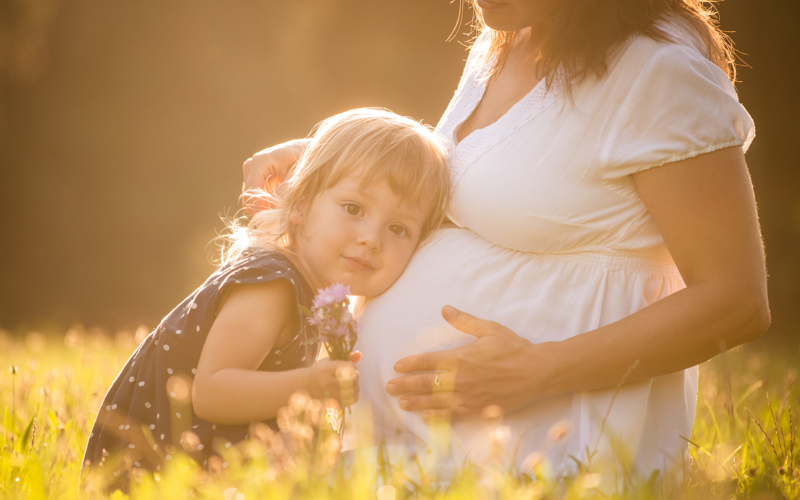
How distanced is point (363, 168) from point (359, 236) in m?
0.21

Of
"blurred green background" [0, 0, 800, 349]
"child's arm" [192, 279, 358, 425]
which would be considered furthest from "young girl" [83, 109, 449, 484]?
"blurred green background" [0, 0, 800, 349]

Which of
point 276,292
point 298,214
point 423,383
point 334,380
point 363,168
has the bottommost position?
point 423,383

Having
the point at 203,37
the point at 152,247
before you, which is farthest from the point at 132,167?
the point at 203,37

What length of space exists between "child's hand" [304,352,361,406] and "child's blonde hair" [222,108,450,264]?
1.82ft

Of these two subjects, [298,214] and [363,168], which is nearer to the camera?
[363,168]

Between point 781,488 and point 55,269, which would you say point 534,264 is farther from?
point 55,269

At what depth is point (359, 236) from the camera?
188cm

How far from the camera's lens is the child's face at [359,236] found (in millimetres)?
1893

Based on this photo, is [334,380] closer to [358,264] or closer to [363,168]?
[358,264]

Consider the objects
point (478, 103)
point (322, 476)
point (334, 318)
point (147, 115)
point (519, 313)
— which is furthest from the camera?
point (147, 115)

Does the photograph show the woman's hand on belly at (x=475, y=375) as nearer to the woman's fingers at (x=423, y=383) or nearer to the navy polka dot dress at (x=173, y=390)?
the woman's fingers at (x=423, y=383)

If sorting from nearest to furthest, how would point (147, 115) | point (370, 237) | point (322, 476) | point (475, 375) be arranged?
point (322, 476)
point (475, 375)
point (370, 237)
point (147, 115)

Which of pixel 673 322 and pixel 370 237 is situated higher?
pixel 370 237

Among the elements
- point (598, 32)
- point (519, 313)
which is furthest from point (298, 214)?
point (598, 32)
